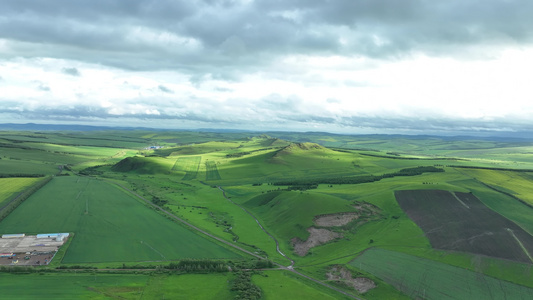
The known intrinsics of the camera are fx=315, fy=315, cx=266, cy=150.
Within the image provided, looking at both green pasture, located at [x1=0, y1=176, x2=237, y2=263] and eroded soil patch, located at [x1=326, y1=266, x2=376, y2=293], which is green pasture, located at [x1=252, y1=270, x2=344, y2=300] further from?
green pasture, located at [x1=0, y1=176, x2=237, y2=263]

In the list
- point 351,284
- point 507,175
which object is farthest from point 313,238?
point 507,175

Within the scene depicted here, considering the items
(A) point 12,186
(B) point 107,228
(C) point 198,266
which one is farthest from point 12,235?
(A) point 12,186

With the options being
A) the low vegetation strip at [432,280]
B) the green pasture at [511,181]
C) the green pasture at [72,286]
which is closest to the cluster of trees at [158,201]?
the green pasture at [72,286]

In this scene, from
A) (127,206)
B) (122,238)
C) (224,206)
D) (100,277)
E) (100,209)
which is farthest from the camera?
(224,206)

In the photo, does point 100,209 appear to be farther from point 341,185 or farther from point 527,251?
point 527,251

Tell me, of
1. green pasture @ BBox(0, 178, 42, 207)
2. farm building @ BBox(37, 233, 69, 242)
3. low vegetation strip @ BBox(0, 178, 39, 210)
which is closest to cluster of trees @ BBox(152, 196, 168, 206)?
farm building @ BBox(37, 233, 69, 242)
